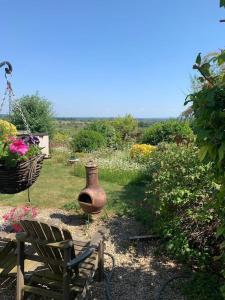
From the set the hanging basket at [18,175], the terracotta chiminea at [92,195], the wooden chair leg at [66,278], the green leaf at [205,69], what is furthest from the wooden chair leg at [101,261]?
the green leaf at [205,69]

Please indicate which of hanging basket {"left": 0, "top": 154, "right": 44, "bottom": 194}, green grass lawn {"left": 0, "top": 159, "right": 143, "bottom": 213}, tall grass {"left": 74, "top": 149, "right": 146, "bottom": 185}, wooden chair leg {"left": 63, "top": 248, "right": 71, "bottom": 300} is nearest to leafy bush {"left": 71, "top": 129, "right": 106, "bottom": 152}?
tall grass {"left": 74, "top": 149, "right": 146, "bottom": 185}

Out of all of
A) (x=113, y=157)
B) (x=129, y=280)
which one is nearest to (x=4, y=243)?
(x=129, y=280)

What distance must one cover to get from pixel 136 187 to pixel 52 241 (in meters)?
5.76

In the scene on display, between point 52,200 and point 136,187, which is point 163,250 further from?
point 136,187

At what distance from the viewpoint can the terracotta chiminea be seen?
575cm

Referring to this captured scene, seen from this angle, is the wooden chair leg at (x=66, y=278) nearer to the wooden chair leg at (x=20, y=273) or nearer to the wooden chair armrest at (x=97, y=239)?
the wooden chair armrest at (x=97, y=239)

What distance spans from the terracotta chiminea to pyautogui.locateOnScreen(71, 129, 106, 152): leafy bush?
29.0 ft

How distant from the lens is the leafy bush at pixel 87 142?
48.8 feet

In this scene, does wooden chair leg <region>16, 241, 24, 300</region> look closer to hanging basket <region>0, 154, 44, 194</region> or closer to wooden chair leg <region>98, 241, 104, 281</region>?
hanging basket <region>0, 154, 44, 194</region>

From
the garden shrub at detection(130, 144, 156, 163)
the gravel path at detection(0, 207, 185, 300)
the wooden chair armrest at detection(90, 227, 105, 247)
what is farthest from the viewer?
the garden shrub at detection(130, 144, 156, 163)

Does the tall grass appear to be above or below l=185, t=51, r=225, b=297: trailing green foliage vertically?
below

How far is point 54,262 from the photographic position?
3.07m

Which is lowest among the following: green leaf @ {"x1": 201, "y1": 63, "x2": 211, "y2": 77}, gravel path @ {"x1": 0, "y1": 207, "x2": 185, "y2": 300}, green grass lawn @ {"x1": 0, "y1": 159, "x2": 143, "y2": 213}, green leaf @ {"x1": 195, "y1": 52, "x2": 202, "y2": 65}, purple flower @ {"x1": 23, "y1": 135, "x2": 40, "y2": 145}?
gravel path @ {"x1": 0, "y1": 207, "x2": 185, "y2": 300}

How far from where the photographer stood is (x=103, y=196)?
232 inches
